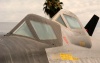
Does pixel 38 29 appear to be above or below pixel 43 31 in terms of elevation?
above

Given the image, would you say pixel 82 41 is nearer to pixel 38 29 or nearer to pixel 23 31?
pixel 38 29

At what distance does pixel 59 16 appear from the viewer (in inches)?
516

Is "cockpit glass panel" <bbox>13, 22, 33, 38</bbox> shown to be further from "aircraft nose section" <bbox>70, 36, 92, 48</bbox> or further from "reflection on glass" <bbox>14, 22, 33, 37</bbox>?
"aircraft nose section" <bbox>70, 36, 92, 48</bbox>

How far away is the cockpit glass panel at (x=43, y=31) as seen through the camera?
9477 millimetres

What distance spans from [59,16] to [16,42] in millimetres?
5602

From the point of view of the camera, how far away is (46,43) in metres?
9.31

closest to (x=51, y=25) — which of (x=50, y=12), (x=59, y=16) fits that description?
(x=59, y=16)

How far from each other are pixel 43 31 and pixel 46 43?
2.09ft

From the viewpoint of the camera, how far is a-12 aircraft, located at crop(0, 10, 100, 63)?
23.8ft

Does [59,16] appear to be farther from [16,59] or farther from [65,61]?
[16,59]

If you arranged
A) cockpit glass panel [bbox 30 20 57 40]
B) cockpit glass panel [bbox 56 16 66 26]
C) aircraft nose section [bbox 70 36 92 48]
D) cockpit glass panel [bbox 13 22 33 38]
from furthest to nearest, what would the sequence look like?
cockpit glass panel [bbox 56 16 66 26] → aircraft nose section [bbox 70 36 92 48] → cockpit glass panel [bbox 30 20 57 40] → cockpit glass panel [bbox 13 22 33 38]

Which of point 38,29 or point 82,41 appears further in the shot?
point 82,41

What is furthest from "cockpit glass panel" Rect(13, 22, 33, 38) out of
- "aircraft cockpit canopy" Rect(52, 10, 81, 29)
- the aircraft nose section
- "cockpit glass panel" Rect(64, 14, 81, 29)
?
"cockpit glass panel" Rect(64, 14, 81, 29)

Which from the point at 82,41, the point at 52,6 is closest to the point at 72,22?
the point at 82,41
